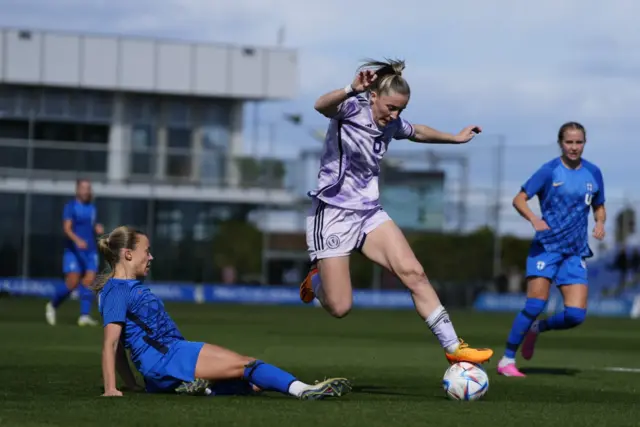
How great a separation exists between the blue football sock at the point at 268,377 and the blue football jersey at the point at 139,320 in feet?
1.82

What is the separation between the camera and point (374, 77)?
25.8 feet

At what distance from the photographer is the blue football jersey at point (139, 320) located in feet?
25.7

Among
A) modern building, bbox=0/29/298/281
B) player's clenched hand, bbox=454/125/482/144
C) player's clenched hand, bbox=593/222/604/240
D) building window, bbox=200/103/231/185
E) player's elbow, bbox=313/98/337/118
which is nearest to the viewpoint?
player's elbow, bbox=313/98/337/118

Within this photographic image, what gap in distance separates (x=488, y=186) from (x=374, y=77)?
25166 millimetres

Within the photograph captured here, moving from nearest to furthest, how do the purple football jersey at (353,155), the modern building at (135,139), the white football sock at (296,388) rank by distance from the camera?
the white football sock at (296,388), the purple football jersey at (353,155), the modern building at (135,139)

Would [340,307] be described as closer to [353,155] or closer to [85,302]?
[353,155]

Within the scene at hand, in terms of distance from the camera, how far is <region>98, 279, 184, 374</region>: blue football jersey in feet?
25.7

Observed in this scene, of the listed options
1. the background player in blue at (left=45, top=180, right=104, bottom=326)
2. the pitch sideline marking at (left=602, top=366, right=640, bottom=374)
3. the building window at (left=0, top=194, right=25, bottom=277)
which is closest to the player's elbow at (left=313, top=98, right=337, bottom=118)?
the pitch sideline marking at (left=602, top=366, right=640, bottom=374)

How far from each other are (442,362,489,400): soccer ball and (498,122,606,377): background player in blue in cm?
284

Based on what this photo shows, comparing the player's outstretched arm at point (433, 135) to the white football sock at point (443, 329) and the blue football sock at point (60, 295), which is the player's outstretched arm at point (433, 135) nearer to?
the white football sock at point (443, 329)

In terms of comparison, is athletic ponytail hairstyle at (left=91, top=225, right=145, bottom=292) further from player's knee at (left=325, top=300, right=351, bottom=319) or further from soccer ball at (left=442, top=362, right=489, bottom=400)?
soccer ball at (left=442, top=362, right=489, bottom=400)

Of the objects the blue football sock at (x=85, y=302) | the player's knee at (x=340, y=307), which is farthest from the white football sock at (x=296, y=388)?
the blue football sock at (x=85, y=302)

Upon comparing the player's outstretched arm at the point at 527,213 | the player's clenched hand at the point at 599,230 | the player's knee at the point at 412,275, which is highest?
the player's outstretched arm at the point at 527,213

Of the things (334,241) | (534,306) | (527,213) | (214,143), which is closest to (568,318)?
(534,306)
